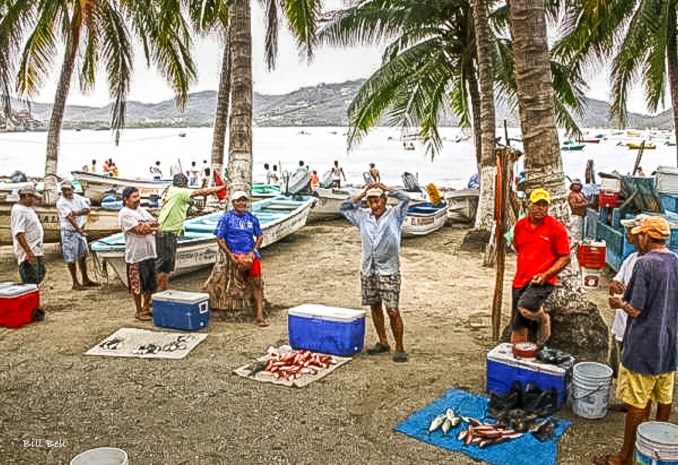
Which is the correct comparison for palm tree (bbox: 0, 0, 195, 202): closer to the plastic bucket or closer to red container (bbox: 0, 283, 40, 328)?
red container (bbox: 0, 283, 40, 328)

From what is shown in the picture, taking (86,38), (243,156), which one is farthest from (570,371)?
(86,38)

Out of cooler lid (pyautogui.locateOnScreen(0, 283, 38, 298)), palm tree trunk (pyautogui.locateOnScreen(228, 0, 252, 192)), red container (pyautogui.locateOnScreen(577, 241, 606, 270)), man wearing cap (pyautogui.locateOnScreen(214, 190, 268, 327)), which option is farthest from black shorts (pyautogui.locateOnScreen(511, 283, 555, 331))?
cooler lid (pyautogui.locateOnScreen(0, 283, 38, 298))

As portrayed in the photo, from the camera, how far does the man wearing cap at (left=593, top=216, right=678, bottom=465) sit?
3820 mm

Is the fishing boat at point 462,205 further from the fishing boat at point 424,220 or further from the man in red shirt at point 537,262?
the man in red shirt at point 537,262

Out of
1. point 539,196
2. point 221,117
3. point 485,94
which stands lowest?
point 539,196

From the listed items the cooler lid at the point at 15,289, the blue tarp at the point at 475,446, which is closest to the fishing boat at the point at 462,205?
the cooler lid at the point at 15,289

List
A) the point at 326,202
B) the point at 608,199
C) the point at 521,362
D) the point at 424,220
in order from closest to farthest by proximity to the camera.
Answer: the point at 521,362, the point at 608,199, the point at 424,220, the point at 326,202

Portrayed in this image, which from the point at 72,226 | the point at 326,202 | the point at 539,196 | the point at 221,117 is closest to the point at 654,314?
the point at 539,196

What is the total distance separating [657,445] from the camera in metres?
3.57

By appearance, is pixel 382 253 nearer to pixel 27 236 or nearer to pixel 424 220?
pixel 27 236

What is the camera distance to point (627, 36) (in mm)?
14273

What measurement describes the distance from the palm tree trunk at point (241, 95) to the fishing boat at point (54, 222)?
5.33 metres

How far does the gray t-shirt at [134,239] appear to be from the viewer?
298 inches

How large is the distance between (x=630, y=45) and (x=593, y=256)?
6.99 metres
